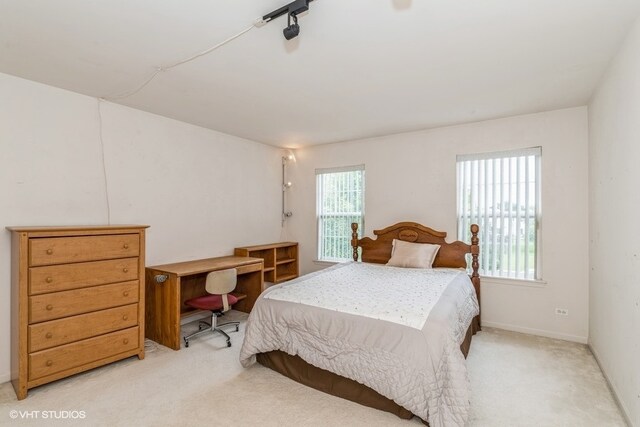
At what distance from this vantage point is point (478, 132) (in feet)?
12.5

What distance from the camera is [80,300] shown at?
252 cm

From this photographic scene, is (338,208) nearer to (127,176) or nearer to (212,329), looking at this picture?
(212,329)

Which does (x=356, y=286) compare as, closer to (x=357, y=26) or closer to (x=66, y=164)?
(x=357, y=26)

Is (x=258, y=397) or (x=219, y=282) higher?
(x=219, y=282)

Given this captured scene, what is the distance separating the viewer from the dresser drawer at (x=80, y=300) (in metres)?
2.31

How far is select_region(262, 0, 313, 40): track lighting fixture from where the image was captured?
5.25 feet

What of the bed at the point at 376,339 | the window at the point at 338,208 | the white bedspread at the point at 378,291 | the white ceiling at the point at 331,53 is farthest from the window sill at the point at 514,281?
the white ceiling at the point at 331,53

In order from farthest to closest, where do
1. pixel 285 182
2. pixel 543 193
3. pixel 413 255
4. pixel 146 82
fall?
1. pixel 285 182
2. pixel 413 255
3. pixel 543 193
4. pixel 146 82

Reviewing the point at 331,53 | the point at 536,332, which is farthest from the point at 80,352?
the point at 536,332

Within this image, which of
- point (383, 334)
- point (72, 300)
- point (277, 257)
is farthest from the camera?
point (277, 257)

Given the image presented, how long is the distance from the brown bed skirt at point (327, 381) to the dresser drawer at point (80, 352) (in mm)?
1204

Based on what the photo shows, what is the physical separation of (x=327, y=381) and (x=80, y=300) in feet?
6.87

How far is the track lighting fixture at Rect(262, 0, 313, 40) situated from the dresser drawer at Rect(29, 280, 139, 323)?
250 cm

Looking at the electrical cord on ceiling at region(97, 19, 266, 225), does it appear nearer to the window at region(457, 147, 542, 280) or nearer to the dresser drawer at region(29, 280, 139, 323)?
the dresser drawer at region(29, 280, 139, 323)
